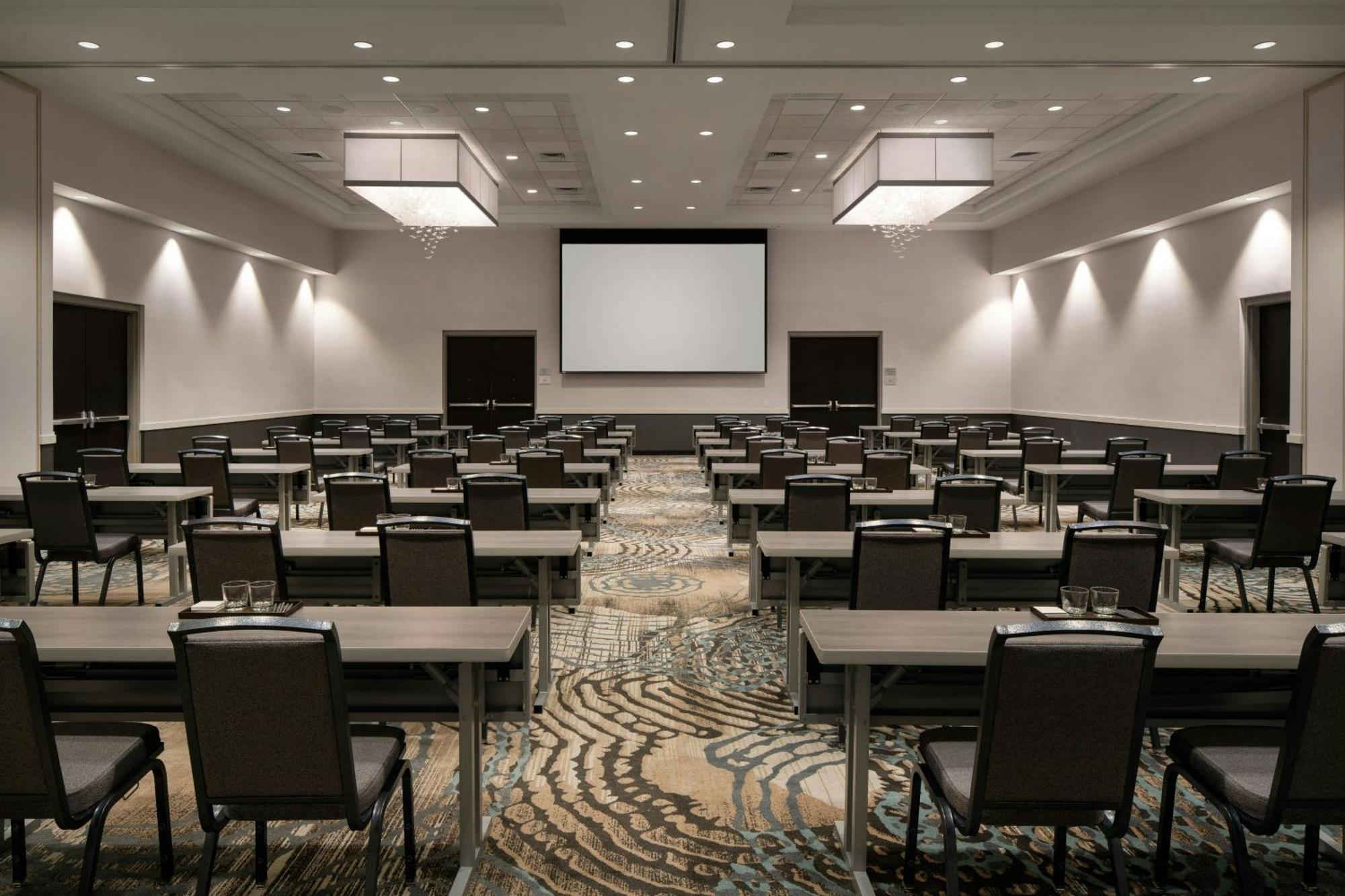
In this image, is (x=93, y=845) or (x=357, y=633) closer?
(x=93, y=845)

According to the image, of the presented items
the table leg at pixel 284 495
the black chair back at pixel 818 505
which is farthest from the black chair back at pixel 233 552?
the table leg at pixel 284 495

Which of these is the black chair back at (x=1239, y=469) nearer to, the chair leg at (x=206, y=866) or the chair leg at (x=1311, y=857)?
the chair leg at (x=1311, y=857)

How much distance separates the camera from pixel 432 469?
293 inches

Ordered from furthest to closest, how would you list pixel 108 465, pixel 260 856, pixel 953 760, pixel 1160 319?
1. pixel 1160 319
2. pixel 108 465
3. pixel 260 856
4. pixel 953 760

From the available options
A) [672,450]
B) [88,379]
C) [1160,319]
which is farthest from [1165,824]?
→ [672,450]

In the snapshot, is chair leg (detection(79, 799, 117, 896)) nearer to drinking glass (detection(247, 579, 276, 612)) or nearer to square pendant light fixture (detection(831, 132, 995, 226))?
drinking glass (detection(247, 579, 276, 612))

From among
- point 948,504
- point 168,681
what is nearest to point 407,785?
point 168,681

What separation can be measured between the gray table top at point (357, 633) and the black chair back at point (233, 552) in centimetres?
64

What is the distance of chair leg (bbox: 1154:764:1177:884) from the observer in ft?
8.92

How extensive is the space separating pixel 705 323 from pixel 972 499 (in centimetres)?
1313

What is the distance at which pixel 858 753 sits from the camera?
279 cm

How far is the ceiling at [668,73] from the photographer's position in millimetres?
7297

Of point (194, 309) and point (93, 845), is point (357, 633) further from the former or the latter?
point (194, 309)

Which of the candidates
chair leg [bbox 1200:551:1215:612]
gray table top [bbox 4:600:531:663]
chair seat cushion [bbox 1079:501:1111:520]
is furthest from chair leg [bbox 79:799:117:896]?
chair seat cushion [bbox 1079:501:1111:520]
